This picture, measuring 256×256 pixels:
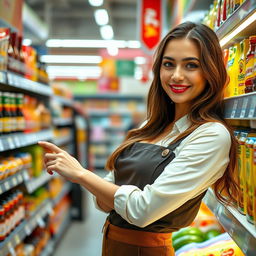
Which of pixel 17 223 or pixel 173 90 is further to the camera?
pixel 17 223

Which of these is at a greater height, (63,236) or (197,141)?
(197,141)

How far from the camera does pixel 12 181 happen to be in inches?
99.5

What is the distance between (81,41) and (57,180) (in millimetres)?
10925

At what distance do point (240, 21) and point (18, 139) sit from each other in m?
1.83

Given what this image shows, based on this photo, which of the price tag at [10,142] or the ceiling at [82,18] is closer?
the price tag at [10,142]

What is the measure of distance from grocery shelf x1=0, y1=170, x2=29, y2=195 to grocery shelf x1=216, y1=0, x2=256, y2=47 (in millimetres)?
1492

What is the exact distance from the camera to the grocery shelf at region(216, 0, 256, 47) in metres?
1.30

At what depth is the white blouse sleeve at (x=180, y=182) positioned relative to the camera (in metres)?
1.41

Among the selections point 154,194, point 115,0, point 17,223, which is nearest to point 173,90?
point 154,194

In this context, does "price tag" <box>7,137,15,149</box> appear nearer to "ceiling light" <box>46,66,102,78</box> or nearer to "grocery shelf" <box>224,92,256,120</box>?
"grocery shelf" <box>224,92,256,120</box>

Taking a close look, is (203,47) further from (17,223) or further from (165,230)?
(17,223)

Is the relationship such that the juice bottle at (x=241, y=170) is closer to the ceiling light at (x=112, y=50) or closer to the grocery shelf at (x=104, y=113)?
the grocery shelf at (x=104, y=113)

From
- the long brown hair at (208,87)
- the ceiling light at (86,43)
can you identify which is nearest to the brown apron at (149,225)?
the long brown hair at (208,87)

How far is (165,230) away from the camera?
1.62 meters
